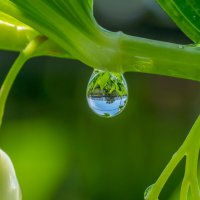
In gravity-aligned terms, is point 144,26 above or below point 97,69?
above

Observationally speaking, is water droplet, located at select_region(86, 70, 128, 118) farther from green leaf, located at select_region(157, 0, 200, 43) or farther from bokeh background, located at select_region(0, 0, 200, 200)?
bokeh background, located at select_region(0, 0, 200, 200)

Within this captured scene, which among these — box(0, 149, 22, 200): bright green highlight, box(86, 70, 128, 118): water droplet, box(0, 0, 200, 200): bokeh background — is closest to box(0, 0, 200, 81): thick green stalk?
box(86, 70, 128, 118): water droplet

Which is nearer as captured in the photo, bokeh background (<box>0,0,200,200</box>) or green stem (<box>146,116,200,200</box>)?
green stem (<box>146,116,200,200</box>)

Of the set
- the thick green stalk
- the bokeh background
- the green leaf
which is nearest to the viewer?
the thick green stalk

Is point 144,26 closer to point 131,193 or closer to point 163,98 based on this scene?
point 163,98

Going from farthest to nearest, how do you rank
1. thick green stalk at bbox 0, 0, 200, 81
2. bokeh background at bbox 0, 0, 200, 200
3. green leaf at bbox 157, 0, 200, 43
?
bokeh background at bbox 0, 0, 200, 200
green leaf at bbox 157, 0, 200, 43
thick green stalk at bbox 0, 0, 200, 81

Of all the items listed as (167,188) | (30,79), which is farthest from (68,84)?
(167,188)

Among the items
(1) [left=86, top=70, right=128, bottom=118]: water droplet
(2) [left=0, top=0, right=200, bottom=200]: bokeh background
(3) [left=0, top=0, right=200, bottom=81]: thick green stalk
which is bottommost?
(2) [left=0, top=0, right=200, bottom=200]: bokeh background
